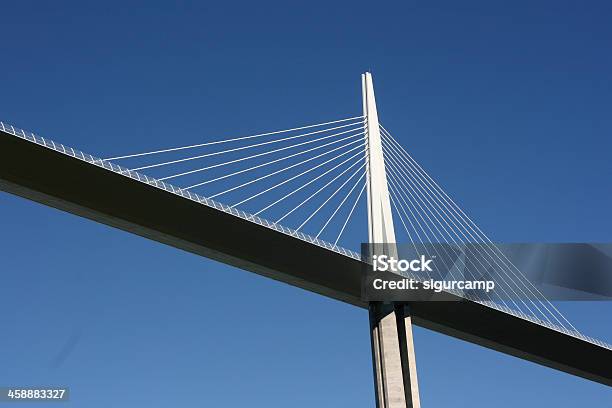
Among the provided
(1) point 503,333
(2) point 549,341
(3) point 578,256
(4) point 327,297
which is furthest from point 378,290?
(3) point 578,256

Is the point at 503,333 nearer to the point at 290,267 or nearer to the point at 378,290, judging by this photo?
the point at 378,290

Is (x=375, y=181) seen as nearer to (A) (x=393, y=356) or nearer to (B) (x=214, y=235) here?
(A) (x=393, y=356)

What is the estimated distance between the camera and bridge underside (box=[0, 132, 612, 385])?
65.1 feet

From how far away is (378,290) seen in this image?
24.3 metres

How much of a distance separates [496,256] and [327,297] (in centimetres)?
617

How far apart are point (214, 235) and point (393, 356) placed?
19.8 feet

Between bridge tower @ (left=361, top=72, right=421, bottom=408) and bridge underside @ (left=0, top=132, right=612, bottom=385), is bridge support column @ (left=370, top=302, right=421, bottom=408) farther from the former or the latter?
bridge underside @ (left=0, top=132, right=612, bottom=385)

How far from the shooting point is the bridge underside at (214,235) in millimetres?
19844

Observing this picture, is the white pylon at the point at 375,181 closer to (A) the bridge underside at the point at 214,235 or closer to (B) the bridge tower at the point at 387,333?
(B) the bridge tower at the point at 387,333

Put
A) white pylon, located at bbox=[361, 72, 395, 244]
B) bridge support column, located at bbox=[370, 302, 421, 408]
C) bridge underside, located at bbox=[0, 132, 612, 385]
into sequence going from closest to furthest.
Answer: bridge underside, located at bbox=[0, 132, 612, 385]
bridge support column, located at bbox=[370, 302, 421, 408]
white pylon, located at bbox=[361, 72, 395, 244]

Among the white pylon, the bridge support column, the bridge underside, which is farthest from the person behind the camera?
the white pylon

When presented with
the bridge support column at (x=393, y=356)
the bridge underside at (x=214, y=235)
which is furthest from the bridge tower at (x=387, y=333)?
the bridge underside at (x=214, y=235)

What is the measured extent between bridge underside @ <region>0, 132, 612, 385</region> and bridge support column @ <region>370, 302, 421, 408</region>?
2.52 feet

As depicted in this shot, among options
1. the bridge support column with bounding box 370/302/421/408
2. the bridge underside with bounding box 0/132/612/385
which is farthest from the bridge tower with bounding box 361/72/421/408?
the bridge underside with bounding box 0/132/612/385
